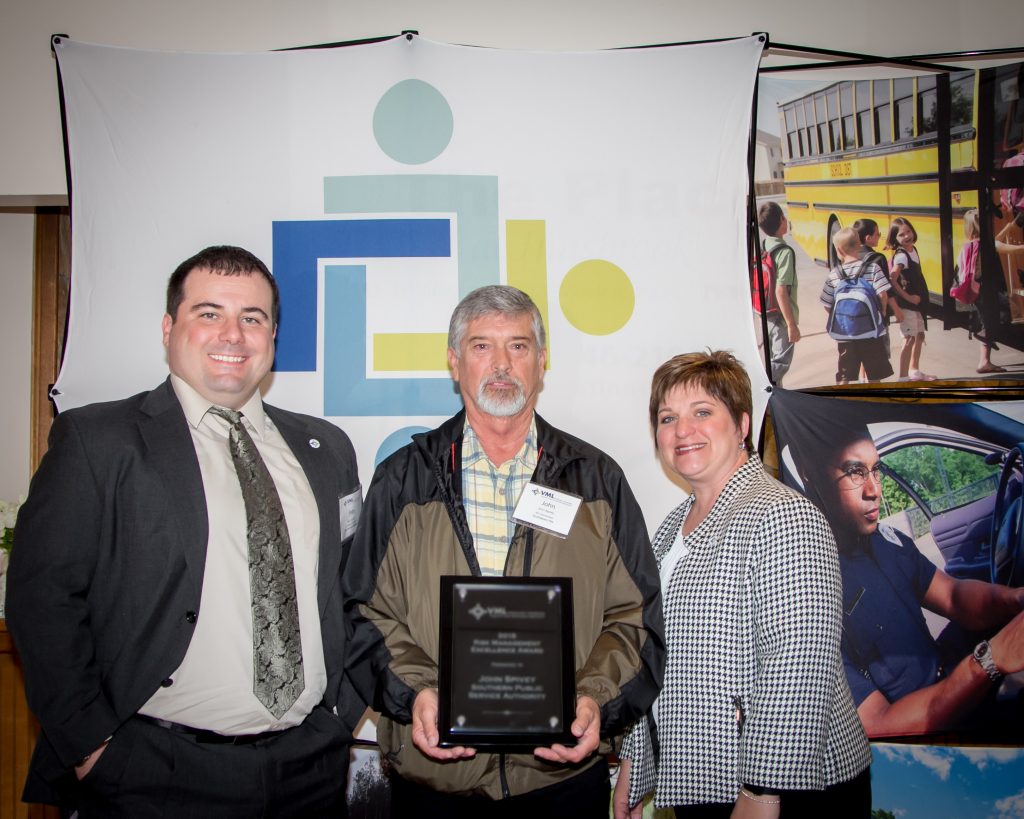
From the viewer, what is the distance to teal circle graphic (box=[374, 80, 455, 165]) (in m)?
2.66

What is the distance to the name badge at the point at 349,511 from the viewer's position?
2.05 metres

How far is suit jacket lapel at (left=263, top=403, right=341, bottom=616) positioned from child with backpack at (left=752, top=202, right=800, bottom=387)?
1.70 m

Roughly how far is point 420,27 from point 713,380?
190 centimetres

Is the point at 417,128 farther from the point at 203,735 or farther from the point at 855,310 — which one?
the point at 203,735

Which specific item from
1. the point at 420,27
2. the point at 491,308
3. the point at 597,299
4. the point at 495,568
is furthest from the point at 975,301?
the point at 420,27

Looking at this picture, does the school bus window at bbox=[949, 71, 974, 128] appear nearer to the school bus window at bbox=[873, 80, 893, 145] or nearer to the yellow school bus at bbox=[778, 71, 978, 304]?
the yellow school bus at bbox=[778, 71, 978, 304]

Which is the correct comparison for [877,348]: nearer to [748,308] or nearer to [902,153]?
[748,308]

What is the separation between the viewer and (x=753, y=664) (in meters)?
1.77

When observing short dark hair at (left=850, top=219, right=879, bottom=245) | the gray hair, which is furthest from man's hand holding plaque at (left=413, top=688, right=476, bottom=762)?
short dark hair at (left=850, top=219, right=879, bottom=245)

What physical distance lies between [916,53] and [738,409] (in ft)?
6.28

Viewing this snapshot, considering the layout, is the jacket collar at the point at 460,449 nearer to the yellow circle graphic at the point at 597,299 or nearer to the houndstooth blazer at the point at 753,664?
the houndstooth blazer at the point at 753,664

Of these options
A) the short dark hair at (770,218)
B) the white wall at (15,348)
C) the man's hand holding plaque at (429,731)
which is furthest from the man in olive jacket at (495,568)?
the white wall at (15,348)

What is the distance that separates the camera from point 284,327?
2.63 m

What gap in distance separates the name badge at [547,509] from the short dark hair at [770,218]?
150 cm
